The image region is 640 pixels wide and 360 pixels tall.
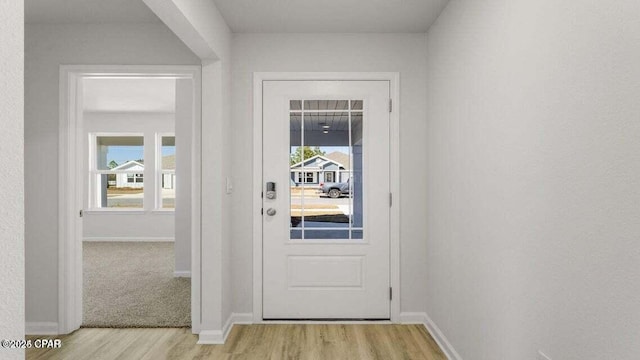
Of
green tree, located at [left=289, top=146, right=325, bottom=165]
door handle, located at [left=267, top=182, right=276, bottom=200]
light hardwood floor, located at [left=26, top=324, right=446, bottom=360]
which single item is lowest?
light hardwood floor, located at [left=26, top=324, right=446, bottom=360]

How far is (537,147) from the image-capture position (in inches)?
62.1

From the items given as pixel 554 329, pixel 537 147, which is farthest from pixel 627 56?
pixel 554 329

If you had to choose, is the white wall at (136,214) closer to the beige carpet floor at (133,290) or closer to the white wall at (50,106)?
the beige carpet floor at (133,290)

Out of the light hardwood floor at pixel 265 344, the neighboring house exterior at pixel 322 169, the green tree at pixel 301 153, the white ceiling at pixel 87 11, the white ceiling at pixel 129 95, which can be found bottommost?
the light hardwood floor at pixel 265 344

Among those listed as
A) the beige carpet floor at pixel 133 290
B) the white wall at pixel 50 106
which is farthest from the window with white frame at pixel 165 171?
the white wall at pixel 50 106

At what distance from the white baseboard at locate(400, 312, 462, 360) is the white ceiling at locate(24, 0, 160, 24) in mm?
3072

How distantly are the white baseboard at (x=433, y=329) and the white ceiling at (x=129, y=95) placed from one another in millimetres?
4188

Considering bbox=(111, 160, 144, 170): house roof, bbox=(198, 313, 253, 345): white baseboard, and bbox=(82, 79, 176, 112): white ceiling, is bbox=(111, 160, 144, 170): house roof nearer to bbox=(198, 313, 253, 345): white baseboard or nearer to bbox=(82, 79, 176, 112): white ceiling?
bbox=(82, 79, 176, 112): white ceiling

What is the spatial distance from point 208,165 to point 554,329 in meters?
2.27

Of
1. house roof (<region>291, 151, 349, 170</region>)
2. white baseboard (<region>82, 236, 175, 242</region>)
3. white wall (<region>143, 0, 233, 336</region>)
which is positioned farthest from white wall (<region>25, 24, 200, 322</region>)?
white baseboard (<region>82, 236, 175, 242</region>)

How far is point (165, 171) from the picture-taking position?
7.48 m

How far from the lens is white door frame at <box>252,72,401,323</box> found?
10.3 ft

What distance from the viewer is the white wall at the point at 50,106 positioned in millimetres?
2965
